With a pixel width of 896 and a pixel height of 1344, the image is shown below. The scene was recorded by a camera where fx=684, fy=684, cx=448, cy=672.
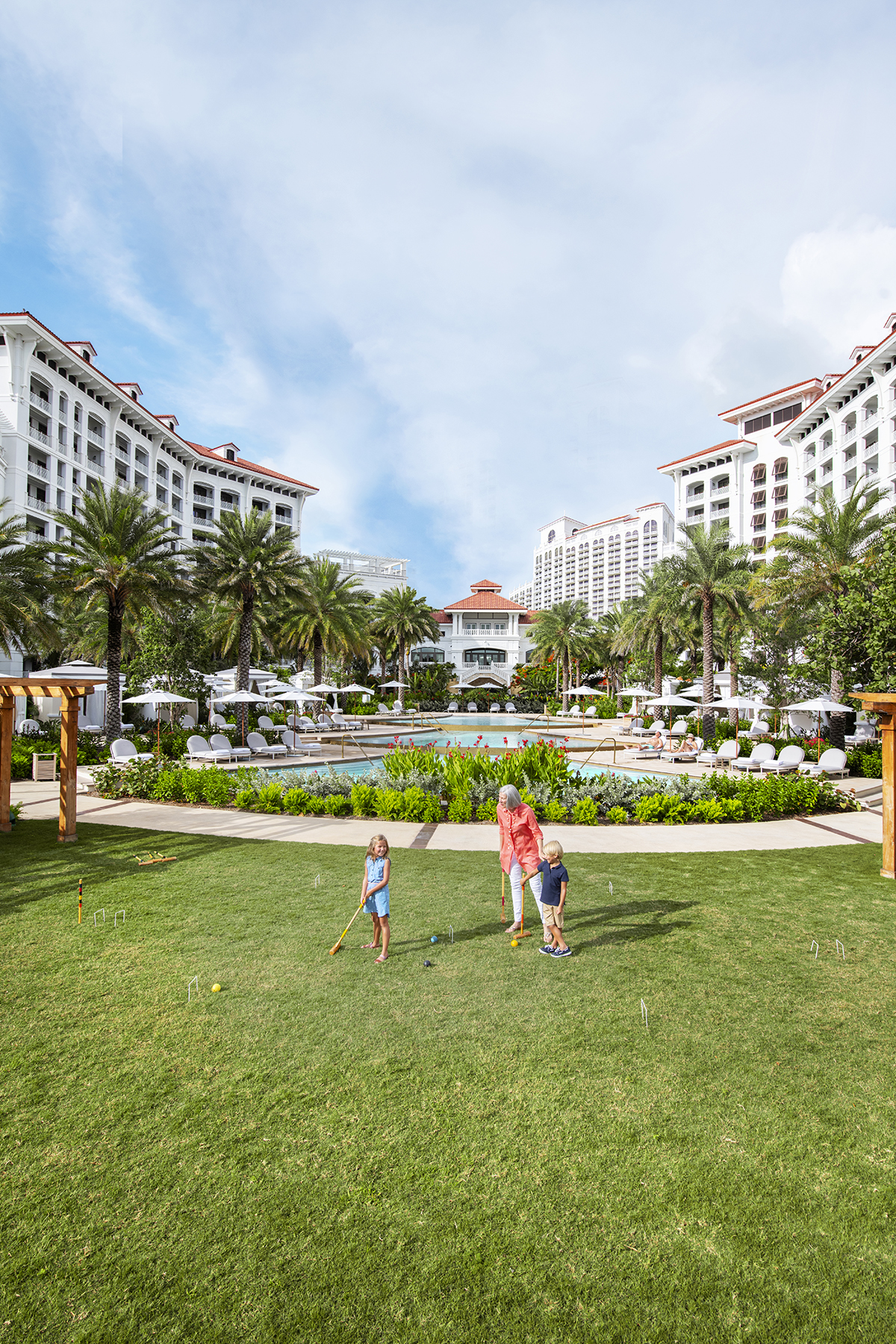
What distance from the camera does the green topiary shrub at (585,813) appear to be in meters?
13.5

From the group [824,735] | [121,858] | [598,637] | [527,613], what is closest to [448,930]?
[121,858]

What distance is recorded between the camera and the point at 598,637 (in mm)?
63781

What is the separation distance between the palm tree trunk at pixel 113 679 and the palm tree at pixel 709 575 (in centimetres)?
2277

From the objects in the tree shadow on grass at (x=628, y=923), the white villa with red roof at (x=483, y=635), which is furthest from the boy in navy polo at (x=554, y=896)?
the white villa with red roof at (x=483, y=635)

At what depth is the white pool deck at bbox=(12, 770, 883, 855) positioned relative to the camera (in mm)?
11695

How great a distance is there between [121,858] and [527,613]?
7187 centimetres

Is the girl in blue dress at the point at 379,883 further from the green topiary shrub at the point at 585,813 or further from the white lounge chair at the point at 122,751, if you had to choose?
the white lounge chair at the point at 122,751

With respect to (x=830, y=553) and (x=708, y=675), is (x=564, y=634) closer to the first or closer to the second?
(x=708, y=675)

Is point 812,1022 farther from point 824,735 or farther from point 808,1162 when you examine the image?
point 824,735

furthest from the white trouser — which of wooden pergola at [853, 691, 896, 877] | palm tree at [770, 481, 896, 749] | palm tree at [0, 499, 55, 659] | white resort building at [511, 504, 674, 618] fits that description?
white resort building at [511, 504, 674, 618]

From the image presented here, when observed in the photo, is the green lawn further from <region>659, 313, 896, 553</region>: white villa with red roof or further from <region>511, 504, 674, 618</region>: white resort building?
<region>511, 504, 674, 618</region>: white resort building

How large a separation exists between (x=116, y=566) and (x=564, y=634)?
37.6m

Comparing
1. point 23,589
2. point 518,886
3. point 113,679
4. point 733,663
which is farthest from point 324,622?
point 518,886

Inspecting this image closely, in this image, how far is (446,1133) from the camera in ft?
13.3
